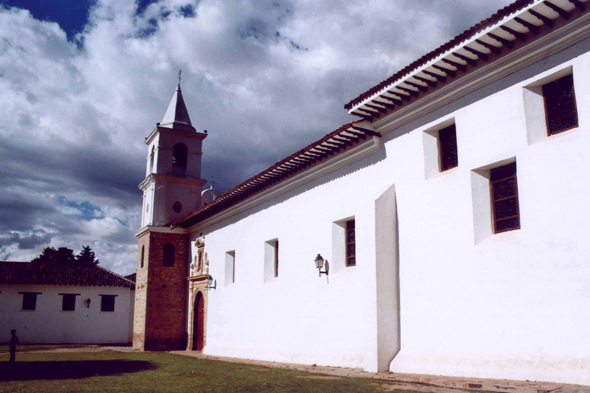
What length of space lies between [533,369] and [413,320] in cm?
245

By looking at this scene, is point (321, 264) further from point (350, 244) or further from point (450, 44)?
point (450, 44)

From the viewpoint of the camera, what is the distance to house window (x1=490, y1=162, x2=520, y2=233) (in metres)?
7.53

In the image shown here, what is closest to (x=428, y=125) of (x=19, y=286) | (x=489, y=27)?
(x=489, y=27)

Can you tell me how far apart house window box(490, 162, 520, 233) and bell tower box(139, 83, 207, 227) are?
16276 millimetres

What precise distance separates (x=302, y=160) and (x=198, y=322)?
1005 cm

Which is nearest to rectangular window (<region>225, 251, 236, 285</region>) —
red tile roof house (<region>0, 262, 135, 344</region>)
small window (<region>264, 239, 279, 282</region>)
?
small window (<region>264, 239, 279, 282</region>)

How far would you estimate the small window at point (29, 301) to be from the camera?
93.9ft

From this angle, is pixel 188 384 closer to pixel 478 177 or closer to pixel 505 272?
pixel 505 272

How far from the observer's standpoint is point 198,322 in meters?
19.7

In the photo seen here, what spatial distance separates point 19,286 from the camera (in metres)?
28.6

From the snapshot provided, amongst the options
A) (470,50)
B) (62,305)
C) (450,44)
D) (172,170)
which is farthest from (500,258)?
(62,305)

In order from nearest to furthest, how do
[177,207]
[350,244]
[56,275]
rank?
[350,244], [177,207], [56,275]

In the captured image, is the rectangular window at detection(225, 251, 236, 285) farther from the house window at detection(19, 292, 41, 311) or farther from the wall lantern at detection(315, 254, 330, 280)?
the house window at detection(19, 292, 41, 311)

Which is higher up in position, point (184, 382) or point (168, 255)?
point (168, 255)
